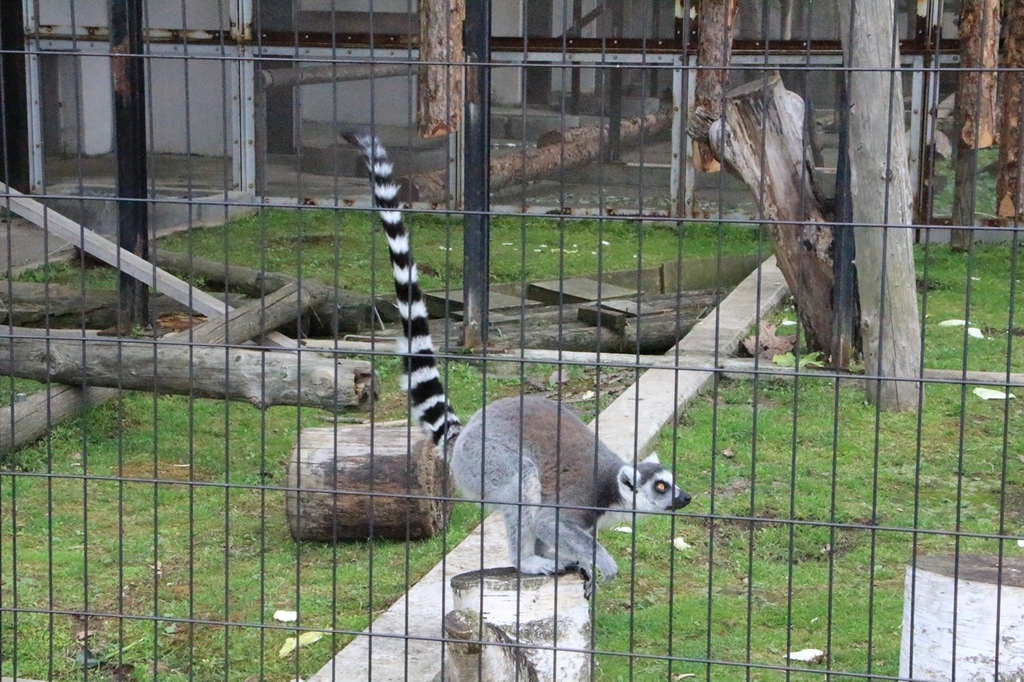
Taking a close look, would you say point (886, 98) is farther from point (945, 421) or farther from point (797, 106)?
point (945, 421)

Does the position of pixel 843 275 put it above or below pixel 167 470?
above

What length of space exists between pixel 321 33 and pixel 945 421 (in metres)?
7.17

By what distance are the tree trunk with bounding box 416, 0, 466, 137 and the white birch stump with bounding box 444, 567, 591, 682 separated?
3.12 m

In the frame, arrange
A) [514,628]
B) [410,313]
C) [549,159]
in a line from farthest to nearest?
[549,159] → [410,313] → [514,628]

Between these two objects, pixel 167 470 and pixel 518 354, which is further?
pixel 518 354

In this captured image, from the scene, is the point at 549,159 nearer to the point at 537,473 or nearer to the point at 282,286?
the point at 282,286

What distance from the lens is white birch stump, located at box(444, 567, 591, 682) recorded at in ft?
11.8

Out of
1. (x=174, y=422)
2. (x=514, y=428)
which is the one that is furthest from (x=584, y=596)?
(x=174, y=422)

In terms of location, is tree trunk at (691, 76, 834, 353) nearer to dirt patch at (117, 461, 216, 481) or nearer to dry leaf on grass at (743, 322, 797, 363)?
dry leaf on grass at (743, 322, 797, 363)

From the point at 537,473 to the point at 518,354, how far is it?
3.55 m

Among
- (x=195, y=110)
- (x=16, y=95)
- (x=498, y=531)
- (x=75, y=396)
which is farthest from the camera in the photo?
(x=195, y=110)

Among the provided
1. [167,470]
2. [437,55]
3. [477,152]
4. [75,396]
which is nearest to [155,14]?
[477,152]

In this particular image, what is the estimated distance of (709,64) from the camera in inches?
278

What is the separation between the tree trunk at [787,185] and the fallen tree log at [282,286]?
256 centimetres
